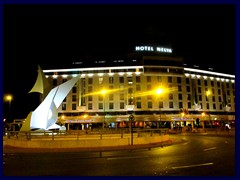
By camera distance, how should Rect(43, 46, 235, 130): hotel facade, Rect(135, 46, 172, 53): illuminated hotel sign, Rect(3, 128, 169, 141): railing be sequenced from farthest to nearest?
Rect(135, 46, 172, 53): illuminated hotel sign
Rect(43, 46, 235, 130): hotel facade
Rect(3, 128, 169, 141): railing

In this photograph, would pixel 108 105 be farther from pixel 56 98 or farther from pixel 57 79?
pixel 56 98

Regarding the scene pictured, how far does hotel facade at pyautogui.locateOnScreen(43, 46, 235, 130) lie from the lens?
209 feet

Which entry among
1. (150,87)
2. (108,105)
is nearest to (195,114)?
(150,87)

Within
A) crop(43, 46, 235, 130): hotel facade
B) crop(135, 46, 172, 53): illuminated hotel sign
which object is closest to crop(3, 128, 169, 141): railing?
crop(43, 46, 235, 130): hotel facade

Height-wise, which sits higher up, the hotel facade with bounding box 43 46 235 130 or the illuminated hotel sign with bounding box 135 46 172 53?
the illuminated hotel sign with bounding box 135 46 172 53

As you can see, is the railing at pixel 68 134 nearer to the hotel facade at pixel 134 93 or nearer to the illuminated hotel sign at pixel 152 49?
the hotel facade at pixel 134 93

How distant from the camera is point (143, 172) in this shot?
922 cm

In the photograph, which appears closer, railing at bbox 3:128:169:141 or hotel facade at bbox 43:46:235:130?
railing at bbox 3:128:169:141

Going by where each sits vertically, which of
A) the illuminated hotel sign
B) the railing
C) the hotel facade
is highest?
the illuminated hotel sign

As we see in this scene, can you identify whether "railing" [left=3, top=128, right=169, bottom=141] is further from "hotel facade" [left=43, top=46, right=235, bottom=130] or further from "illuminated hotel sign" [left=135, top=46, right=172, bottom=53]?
"illuminated hotel sign" [left=135, top=46, right=172, bottom=53]

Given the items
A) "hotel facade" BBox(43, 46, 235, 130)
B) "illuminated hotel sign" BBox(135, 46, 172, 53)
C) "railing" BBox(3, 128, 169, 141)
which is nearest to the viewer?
"railing" BBox(3, 128, 169, 141)

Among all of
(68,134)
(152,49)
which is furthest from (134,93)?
(68,134)

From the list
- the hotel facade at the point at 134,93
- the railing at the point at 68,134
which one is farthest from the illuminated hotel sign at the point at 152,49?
the railing at the point at 68,134

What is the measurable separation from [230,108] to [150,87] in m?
28.8
